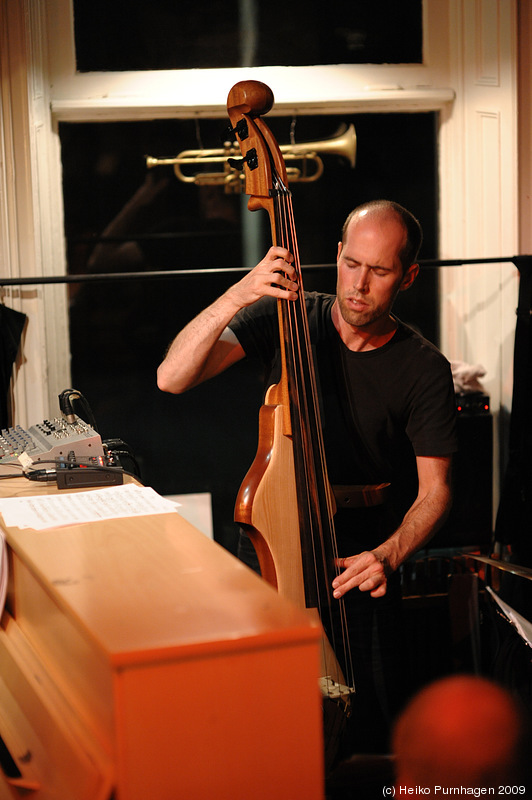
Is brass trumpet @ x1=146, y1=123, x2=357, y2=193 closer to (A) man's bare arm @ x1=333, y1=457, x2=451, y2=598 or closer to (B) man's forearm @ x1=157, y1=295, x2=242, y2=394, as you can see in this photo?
(B) man's forearm @ x1=157, y1=295, x2=242, y2=394

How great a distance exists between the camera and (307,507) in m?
A: 1.46

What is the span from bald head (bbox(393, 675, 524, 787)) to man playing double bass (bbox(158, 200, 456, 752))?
236 mm

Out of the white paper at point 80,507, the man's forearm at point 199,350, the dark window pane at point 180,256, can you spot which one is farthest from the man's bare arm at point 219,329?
the dark window pane at point 180,256

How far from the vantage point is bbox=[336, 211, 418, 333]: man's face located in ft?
5.74

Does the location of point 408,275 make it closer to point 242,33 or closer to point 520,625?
point 520,625

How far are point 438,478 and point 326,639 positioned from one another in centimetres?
51

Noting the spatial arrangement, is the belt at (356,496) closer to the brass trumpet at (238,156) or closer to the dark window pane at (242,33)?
the brass trumpet at (238,156)

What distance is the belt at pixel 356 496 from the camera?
5.85 ft

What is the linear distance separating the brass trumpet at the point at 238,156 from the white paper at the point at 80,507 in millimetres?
2045

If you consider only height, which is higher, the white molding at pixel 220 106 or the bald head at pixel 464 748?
the white molding at pixel 220 106

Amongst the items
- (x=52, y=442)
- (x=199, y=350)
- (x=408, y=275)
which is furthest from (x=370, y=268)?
(x=52, y=442)

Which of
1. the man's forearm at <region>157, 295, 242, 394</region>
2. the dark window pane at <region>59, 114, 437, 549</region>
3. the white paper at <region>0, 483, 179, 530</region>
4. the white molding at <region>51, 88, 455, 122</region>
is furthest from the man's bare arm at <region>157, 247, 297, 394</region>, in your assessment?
the white molding at <region>51, 88, 455, 122</region>

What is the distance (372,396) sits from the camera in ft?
6.04

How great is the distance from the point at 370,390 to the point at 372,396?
15 millimetres
